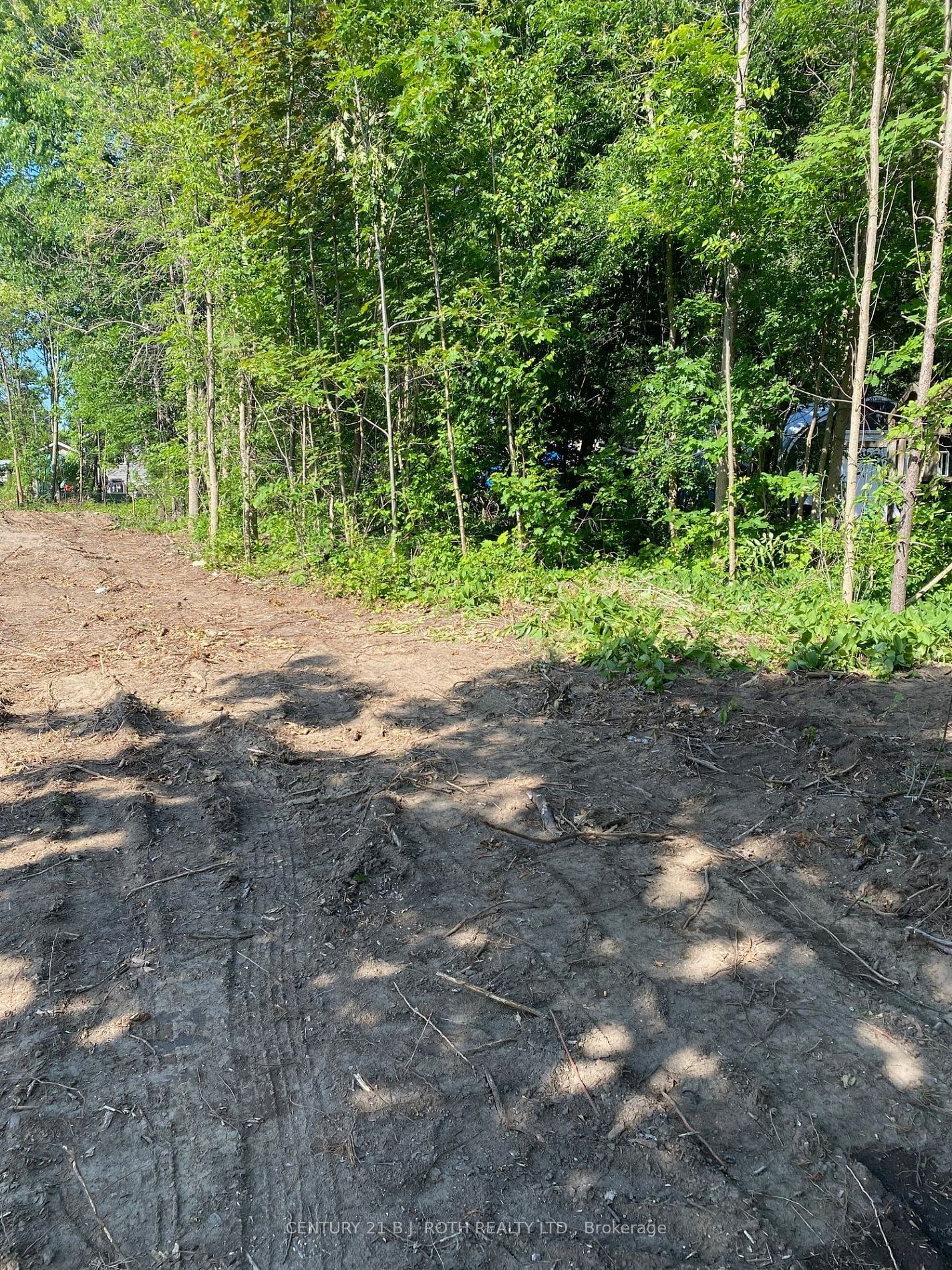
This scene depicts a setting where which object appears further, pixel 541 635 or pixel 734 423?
pixel 734 423

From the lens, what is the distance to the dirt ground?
83.4 inches

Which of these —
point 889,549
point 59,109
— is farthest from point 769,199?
point 59,109

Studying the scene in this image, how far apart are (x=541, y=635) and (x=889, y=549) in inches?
134

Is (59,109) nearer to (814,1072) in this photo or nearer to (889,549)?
(889,549)

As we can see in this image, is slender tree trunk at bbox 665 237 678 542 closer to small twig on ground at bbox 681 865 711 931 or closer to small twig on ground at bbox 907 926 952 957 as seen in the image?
small twig on ground at bbox 681 865 711 931

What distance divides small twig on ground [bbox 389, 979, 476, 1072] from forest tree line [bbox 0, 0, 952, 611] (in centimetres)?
625

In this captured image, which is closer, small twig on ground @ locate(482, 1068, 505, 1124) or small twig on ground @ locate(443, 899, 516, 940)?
small twig on ground @ locate(482, 1068, 505, 1124)

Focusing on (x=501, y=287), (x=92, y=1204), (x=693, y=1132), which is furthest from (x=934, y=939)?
(x=501, y=287)

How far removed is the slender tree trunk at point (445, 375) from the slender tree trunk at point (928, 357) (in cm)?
451

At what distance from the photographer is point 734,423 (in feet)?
32.3

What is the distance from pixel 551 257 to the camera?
36.3 ft

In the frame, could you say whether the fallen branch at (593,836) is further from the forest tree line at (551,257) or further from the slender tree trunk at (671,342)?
the slender tree trunk at (671,342)

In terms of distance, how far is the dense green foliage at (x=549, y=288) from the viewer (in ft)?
26.5

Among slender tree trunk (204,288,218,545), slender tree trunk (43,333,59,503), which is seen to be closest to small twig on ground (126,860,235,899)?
slender tree trunk (204,288,218,545)
